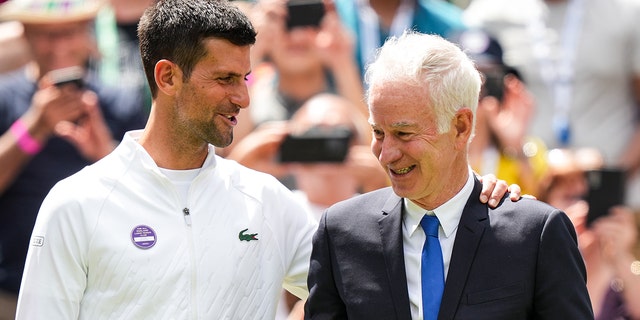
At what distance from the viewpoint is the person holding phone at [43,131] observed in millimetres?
5844

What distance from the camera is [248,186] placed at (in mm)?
3438

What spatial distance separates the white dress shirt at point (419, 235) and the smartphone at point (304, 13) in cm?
315

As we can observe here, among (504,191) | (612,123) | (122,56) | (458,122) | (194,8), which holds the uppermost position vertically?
(194,8)

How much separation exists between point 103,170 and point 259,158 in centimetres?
252

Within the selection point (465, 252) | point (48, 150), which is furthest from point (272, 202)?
point (48, 150)

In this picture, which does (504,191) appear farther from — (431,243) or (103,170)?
(103,170)

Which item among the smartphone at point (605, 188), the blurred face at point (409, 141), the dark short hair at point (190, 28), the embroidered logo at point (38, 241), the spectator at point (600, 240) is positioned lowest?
the spectator at point (600, 240)

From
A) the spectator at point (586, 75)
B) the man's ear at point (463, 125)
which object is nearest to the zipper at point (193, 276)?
the man's ear at point (463, 125)

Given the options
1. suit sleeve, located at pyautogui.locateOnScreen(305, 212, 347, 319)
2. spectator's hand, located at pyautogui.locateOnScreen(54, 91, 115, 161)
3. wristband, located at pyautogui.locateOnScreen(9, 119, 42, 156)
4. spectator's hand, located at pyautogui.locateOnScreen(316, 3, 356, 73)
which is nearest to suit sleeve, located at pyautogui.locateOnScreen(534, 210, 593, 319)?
suit sleeve, located at pyautogui.locateOnScreen(305, 212, 347, 319)

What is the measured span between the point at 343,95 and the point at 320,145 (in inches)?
17.8

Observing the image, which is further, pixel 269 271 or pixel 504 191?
pixel 269 271

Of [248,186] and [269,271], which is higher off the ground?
[248,186]

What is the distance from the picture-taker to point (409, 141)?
294cm

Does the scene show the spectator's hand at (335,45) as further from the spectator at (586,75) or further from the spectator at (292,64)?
the spectator at (586,75)
